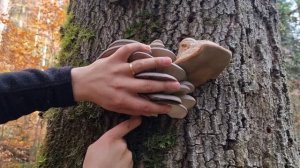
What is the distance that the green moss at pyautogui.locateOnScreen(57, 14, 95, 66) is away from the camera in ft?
4.73

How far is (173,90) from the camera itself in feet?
3.18

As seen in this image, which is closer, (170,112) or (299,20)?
(170,112)

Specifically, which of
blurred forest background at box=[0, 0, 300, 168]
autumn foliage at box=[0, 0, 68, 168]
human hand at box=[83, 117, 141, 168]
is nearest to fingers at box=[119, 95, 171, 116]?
human hand at box=[83, 117, 141, 168]

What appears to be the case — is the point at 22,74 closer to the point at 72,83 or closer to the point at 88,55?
the point at 72,83

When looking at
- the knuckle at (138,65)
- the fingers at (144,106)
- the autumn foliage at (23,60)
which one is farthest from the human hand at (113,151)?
the autumn foliage at (23,60)

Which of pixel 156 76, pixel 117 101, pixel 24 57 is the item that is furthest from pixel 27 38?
pixel 156 76

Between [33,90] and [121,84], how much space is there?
0.27 m

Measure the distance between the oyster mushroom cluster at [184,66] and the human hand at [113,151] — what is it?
0.15 meters

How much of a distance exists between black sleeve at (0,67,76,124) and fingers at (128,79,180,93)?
0.21 metres

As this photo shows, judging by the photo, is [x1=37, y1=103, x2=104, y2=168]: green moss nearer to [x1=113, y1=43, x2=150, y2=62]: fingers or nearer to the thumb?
the thumb

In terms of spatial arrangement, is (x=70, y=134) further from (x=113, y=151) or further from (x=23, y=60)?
(x=23, y=60)

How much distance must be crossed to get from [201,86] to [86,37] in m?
0.54

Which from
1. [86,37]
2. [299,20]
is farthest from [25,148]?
[86,37]

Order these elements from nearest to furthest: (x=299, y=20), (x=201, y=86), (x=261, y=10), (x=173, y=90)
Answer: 1. (x=173, y=90)
2. (x=201, y=86)
3. (x=261, y=10)
4. (x=299, y=20)
